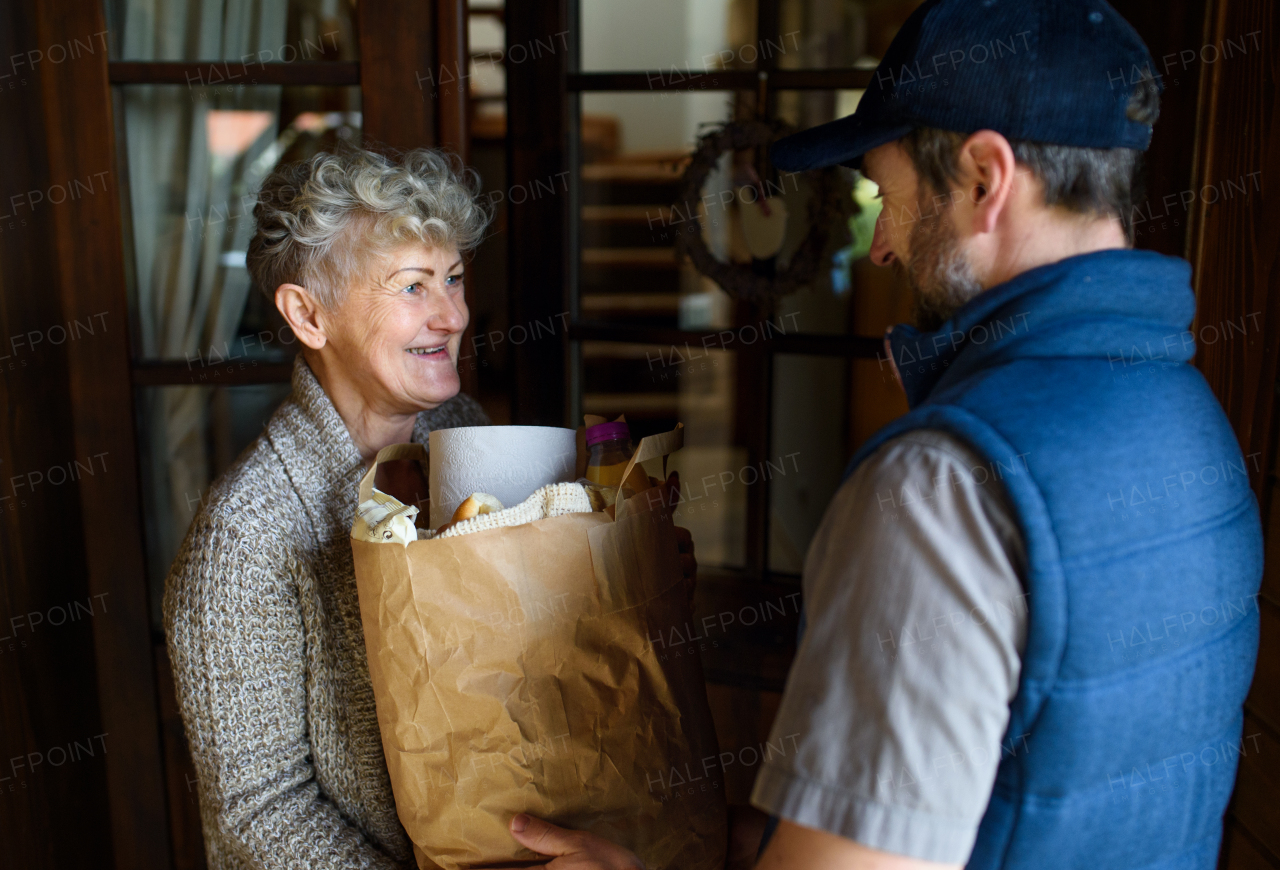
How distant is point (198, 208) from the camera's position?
1.84 metres

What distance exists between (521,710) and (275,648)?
39cm

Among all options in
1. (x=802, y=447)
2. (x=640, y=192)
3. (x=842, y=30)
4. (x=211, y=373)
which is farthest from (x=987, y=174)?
(x=640, y=192)

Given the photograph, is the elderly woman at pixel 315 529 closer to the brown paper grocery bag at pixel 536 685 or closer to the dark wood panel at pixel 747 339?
the brown paper grocery bag at pixel 536 685

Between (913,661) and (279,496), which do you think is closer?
(913,661)

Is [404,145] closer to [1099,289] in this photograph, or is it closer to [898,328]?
[898,328]

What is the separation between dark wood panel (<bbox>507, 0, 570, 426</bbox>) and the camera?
5.77ft

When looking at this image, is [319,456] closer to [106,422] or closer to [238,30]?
[106,422]

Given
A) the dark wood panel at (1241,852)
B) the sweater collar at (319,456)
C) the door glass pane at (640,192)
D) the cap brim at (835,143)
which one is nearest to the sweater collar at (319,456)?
the sweater collar at (319,456)

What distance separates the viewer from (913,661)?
2.17 ft

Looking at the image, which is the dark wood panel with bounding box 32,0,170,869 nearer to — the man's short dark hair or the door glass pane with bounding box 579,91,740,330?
the man's short dark hair

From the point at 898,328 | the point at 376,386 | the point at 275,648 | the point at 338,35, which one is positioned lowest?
the point at 275,648

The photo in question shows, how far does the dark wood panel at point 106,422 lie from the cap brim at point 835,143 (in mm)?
1307

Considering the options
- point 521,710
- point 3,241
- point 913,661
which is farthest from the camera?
point 3,241

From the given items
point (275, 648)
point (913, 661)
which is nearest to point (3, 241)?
point (275, 648)
